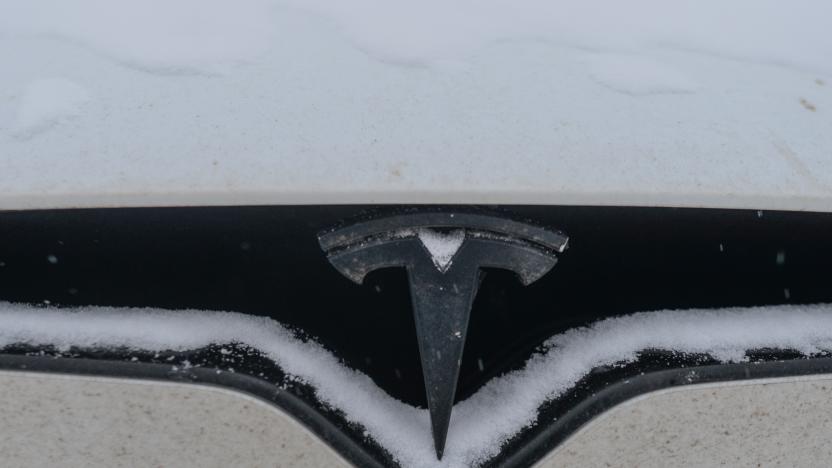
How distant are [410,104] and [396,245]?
17 centimetres

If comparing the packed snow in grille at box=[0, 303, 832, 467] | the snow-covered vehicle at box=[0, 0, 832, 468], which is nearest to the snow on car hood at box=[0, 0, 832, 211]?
the snow-covered vehicle at box=[0, 0, 832, 468]

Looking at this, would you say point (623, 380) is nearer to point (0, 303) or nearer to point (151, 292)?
point (151, 292)

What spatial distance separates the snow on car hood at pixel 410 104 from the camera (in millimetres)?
729

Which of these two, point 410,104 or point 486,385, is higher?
point 410,104

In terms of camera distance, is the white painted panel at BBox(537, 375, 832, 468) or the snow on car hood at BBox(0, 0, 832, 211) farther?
the white painted panel at BBox(537, 375, 832, 468)

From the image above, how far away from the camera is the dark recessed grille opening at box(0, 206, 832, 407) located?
79 cm

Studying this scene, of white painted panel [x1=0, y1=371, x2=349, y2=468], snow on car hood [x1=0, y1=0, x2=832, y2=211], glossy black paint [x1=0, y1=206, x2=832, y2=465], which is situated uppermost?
snow on car hood [x1=0, y1=0, x2=832, y2=211]

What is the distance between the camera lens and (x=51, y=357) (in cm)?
80

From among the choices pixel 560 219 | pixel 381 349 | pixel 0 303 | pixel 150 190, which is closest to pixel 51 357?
pixel 0 303

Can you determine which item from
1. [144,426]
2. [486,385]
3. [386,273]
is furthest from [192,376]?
[486,385]

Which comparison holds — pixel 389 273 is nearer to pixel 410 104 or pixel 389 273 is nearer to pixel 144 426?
pixel 410 104

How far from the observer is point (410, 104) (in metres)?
0.80

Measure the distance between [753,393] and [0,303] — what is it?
927mm

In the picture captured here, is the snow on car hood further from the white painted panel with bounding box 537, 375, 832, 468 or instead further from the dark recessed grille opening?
the white painted panel with bounding box 537, 375, 832, 468
